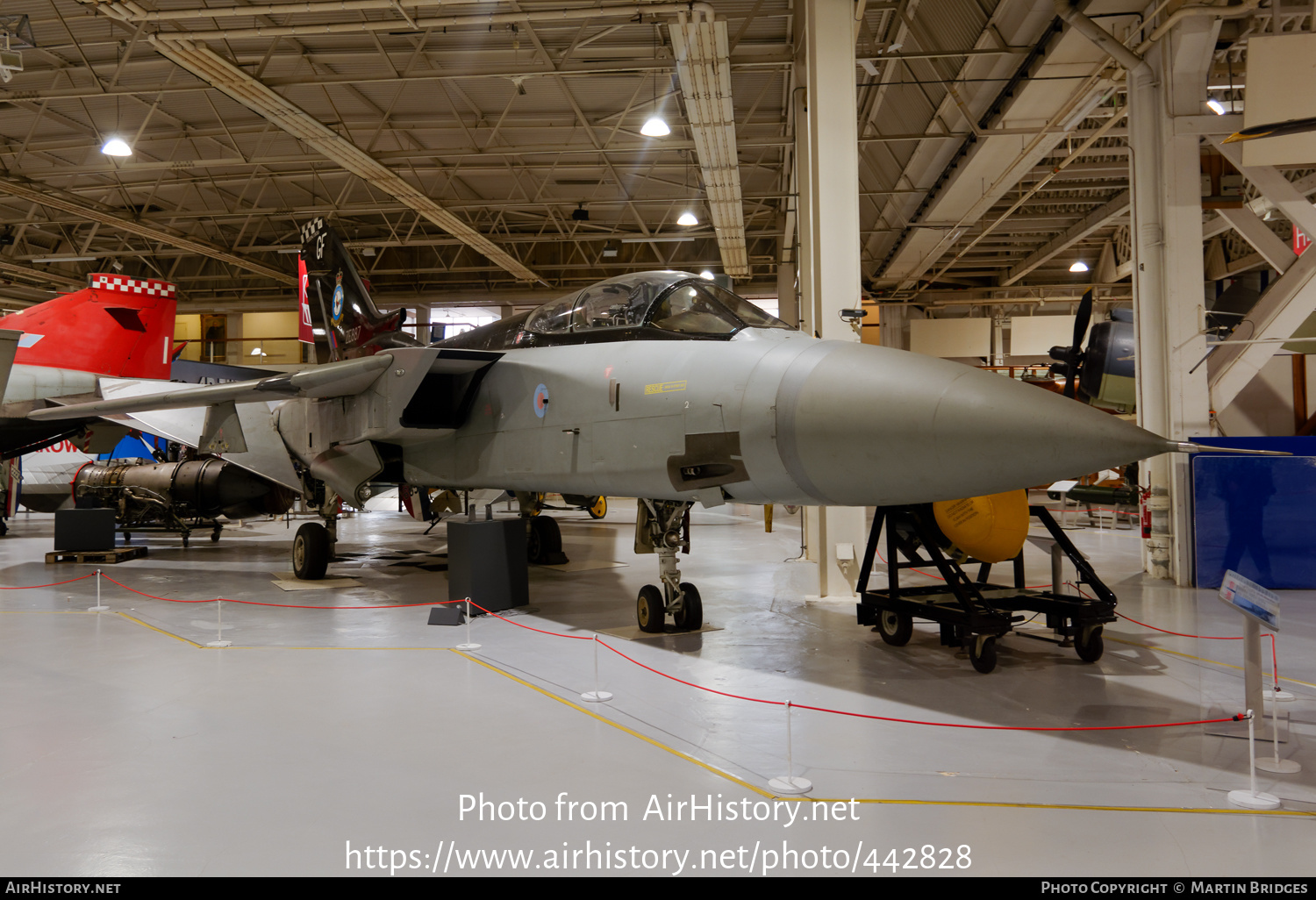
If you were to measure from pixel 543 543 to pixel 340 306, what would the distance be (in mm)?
4367

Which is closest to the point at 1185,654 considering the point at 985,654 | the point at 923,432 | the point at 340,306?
the point at 985,654

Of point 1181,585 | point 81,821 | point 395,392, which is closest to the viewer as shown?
point 81,821

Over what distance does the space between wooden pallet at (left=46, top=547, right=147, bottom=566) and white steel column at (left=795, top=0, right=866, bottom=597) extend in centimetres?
959

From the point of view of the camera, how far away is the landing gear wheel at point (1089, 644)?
5348mm

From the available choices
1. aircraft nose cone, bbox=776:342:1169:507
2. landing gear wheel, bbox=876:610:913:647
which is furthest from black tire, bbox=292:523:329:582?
aircraft nose cone, bbox=776:342:1169:507

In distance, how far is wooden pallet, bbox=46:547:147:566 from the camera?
1120 centimetres

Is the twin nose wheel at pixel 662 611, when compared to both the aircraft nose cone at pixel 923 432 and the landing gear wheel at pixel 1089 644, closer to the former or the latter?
the aircraft nose cone at pixel 923 432

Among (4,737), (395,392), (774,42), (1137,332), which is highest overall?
(774,42)

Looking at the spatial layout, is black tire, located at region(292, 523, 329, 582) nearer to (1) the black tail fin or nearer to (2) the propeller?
(1) the black tail fin

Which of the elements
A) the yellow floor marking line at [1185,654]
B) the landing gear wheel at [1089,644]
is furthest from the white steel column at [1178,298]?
the landing gear wheel at [1089,644]
